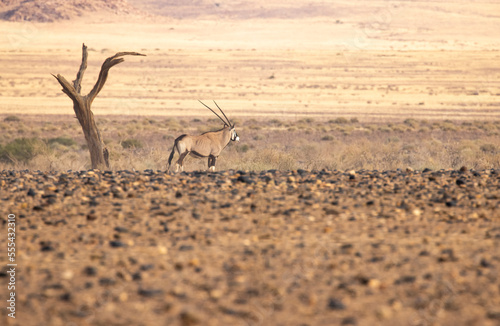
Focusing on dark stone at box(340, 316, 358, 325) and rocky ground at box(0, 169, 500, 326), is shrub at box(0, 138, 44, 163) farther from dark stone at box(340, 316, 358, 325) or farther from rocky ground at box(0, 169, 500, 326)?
dark stone at box(340, 316, 358, 325)

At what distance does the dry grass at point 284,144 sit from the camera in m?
16.6

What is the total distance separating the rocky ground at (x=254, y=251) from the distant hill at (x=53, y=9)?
133651 millimetres

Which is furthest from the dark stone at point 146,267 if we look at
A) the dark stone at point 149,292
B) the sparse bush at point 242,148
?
the sparse bush at point 242,148

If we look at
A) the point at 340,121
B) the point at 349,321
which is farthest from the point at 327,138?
the point at 349,321

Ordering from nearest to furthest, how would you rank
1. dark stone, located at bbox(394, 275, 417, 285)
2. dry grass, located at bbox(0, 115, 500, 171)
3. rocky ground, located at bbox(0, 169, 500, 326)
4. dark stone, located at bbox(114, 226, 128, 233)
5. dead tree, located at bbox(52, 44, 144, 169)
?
rocky ground, located at bbox(0, 169, 500, 326) < dark stone, located at bbox(394, 275, 417, 285) < dark stone, located at bbox(114, 226, 128, 233) < dead tree, located at bbox(52, 44, 144, 169) < dry grass, located at bbox(0, 115, 500, 171)

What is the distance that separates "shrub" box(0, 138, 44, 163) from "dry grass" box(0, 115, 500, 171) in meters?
0.04

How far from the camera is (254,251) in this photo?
6.05 metres

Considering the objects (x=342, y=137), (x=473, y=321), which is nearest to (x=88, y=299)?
(x=473, y=321)

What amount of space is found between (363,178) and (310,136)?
1962 cm

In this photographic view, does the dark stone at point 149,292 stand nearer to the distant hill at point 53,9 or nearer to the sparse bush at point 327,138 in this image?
the sparse bush at point 327,138

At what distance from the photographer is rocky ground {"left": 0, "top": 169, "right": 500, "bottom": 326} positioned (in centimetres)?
461

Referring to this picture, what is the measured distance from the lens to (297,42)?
117812 mm

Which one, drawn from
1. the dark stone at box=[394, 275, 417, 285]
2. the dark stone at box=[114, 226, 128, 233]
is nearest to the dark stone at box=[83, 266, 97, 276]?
the dark stone at box=[114, 226, 128, 233]

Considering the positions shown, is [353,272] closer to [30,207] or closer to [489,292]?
[489,292]
